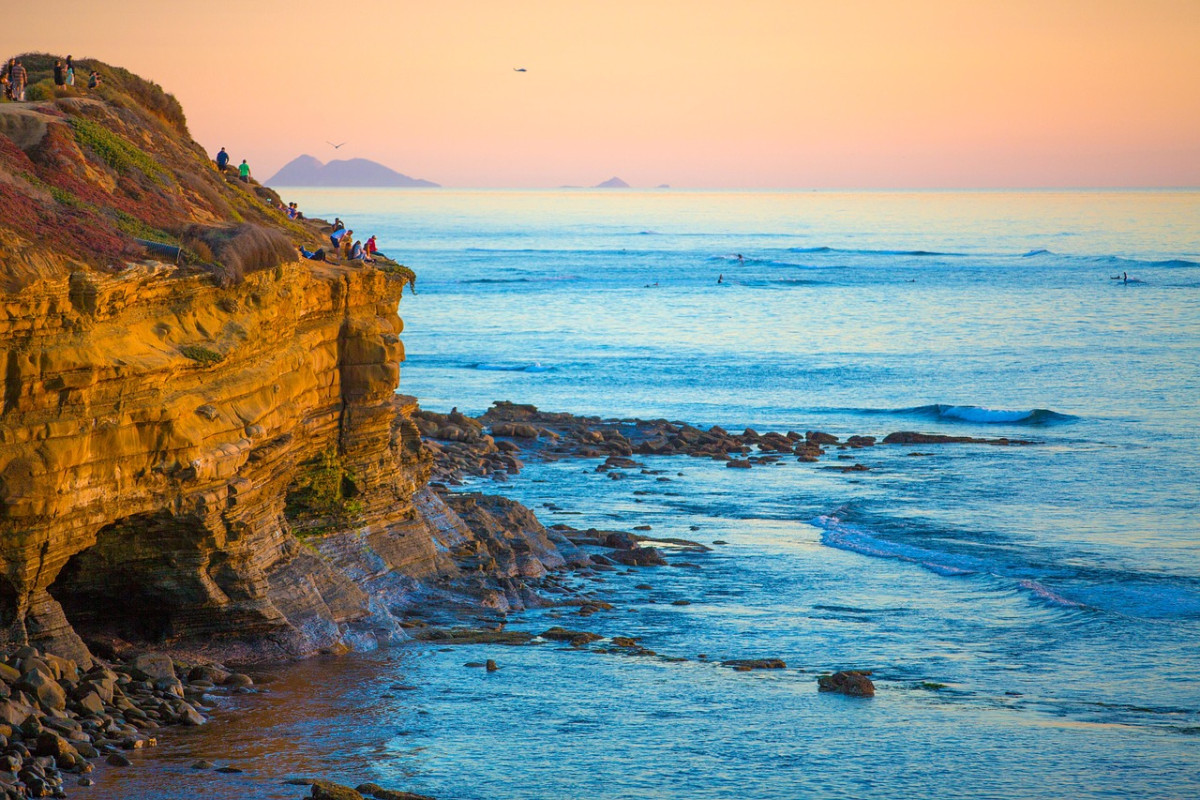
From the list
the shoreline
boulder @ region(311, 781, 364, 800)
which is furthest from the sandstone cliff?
boulder @ region(311, 781, 364, 800)

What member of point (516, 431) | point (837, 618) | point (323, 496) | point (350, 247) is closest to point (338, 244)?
point (350, 247)

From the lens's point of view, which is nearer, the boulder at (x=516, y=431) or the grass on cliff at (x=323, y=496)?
the grass on cliff at (x=323, y=496)

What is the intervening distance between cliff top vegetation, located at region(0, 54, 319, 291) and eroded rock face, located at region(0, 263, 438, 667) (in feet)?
1.83

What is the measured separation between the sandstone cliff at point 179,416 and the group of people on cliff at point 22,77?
0.53m

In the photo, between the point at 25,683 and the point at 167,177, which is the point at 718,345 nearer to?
the point at 167,177

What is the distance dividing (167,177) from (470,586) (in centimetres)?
995

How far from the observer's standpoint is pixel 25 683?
15086mm

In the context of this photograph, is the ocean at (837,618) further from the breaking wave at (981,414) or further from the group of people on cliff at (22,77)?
the group of people on cliff at (22,77)

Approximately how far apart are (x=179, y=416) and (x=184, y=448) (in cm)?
47

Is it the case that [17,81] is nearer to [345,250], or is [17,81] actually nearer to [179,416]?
[345,250]

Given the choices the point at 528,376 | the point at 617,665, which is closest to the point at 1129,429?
the point at 528,376

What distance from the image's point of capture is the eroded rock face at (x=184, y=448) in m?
15.6

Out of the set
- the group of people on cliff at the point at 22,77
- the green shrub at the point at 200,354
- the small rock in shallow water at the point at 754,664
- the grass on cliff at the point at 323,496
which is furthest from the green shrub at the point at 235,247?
the small rock in shallow water at the point at 754,664

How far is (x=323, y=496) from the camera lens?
941 inches
